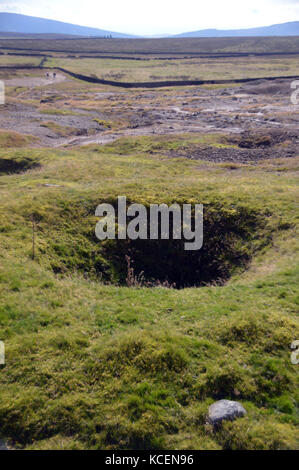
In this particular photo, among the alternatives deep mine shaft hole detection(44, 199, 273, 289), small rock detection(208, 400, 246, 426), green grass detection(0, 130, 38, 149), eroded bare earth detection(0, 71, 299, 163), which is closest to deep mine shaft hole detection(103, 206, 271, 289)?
deep mine shaft hole detection(44, 199, 273, 289)

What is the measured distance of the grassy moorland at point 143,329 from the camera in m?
10.2

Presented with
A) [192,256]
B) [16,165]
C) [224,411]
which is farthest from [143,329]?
[16,165]

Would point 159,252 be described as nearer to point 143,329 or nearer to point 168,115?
point 143,329

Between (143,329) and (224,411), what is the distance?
4.65 meters

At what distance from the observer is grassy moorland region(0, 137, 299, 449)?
10.2m

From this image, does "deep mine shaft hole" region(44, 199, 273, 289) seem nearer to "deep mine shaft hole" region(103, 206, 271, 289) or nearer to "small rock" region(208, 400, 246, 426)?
"deep mine shaft hole" region(103, 206, 271, 289)

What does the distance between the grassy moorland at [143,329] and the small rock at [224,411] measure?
237mm

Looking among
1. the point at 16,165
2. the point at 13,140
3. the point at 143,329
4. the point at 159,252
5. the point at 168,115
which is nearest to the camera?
the point at 143,329

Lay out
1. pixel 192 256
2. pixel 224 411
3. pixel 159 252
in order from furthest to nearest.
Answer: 1. pixel 159 252
2. pixel 192 256
3. pixel 224 411

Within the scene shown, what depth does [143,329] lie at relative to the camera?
46.1 ft

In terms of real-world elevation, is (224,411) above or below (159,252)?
below

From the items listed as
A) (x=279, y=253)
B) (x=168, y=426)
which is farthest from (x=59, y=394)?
(x=279, y=253)

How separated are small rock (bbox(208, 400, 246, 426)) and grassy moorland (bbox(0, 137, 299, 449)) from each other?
24cm
